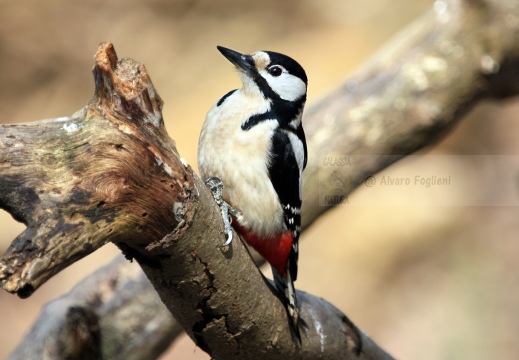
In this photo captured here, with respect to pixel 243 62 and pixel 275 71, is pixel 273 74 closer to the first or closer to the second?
pixel 275 71

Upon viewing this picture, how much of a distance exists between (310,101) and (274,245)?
11.6 feet

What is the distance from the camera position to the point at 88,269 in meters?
6.70

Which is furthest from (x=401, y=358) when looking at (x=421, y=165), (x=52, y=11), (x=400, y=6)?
(x=52, y=11)

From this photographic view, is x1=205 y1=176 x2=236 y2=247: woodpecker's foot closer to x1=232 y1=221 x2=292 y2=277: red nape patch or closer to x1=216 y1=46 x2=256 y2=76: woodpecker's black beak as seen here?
x1=232 y1=221 x2=292 y2=277: red nape patch

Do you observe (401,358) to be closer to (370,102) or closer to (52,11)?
(370,102)

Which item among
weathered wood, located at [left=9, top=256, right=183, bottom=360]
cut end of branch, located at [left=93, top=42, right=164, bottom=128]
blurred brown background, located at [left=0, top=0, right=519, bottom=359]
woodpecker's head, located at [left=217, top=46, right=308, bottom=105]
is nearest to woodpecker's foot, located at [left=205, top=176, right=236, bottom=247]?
woodpecker's head, located at [left=217, top=46, right=308, bottom=105]

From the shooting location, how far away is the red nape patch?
10.1 ft

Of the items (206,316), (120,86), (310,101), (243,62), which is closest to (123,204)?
(120,86)

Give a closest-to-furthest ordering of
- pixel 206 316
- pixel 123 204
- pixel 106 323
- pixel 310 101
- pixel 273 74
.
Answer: pixel 123 204 < pixel 206 316 < pixel 273 74 < pixel 106 323 < pixel 310 101

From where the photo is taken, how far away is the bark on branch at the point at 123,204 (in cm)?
183

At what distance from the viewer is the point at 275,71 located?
127 inches

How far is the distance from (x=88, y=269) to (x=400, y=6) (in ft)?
14.0

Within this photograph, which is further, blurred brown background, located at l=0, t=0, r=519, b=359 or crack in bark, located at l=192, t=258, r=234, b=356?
blurred brown background, located at l=0, t=0, r=519, b=359

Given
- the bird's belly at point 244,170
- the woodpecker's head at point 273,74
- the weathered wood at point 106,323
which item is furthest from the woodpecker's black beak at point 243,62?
the weathered wood at point 106,323
